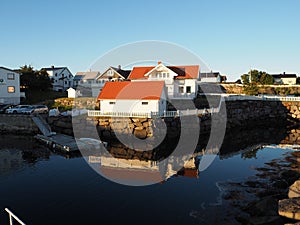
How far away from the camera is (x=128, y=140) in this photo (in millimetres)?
28250

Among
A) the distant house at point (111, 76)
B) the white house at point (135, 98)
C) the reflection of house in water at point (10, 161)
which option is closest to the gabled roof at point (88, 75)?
the distant house at point (111, 76)

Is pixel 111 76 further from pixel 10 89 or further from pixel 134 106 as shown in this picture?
pixel 134 106

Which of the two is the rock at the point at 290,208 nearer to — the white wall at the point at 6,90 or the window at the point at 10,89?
the white wall at the point at 6,90

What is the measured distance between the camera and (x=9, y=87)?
4534cm

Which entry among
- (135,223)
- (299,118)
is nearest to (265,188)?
(135,223)

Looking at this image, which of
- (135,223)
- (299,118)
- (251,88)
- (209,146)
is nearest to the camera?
(135,223)

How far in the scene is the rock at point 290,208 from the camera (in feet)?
33.5

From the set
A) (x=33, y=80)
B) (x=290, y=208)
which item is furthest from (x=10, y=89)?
(x=290, y=208)

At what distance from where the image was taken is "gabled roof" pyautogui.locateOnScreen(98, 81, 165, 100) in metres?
29.1

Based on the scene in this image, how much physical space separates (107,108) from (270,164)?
1949cm

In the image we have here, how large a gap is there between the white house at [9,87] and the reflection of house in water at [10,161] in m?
24.5

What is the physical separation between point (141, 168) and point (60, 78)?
56386 millimetres

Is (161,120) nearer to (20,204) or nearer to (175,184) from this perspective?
(175,184)

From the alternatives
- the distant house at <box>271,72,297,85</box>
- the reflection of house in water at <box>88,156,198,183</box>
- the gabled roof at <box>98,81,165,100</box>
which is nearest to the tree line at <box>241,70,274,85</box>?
the distant house at <box>271,72,297,85</box>
